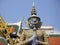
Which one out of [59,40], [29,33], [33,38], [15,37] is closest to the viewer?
[33,38]

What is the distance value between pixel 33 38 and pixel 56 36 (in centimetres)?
717

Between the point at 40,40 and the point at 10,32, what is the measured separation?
7883mm

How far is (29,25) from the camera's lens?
21.4 ft

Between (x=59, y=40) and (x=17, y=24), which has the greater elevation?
(x=17, y=24)

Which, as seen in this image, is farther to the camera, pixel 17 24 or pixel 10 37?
pixel 17 24

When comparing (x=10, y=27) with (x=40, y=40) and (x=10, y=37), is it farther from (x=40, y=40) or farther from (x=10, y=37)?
(x=40, y=40)

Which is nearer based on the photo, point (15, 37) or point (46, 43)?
point (46, 43)

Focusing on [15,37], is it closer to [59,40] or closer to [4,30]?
[4,30]

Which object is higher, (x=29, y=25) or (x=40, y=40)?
(x=29, y=25)

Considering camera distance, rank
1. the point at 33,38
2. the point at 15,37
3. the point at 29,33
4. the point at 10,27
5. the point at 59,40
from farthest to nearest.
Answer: the point at 10,27 → the point at 15,37 → the point at 59,40 → the point at 29,33 → the point at 33,38

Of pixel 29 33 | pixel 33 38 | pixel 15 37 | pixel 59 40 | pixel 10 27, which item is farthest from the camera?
pixel 10 27

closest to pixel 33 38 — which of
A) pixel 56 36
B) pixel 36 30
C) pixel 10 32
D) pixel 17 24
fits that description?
pixel 36 30

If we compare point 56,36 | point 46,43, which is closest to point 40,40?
point 46,43

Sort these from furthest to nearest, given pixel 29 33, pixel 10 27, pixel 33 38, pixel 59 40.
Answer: pixel 10 27
pixel 59 40
pixel 29 33
pixel 33 38
